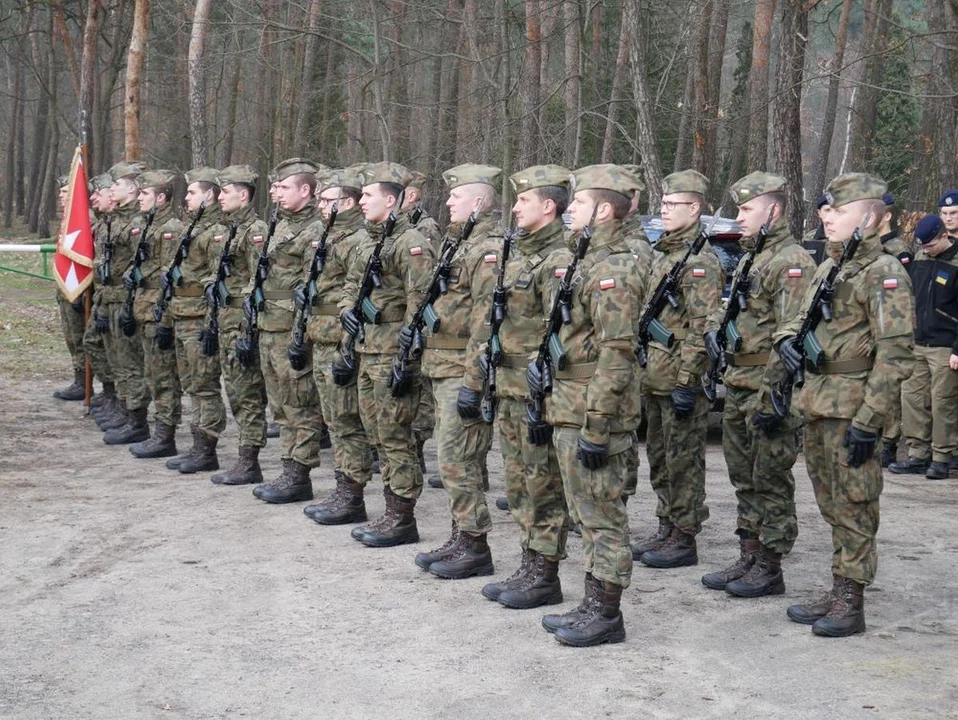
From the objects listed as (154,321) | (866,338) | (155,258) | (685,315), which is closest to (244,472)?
(154,321)

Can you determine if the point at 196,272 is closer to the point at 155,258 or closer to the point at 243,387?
the point at 155,258

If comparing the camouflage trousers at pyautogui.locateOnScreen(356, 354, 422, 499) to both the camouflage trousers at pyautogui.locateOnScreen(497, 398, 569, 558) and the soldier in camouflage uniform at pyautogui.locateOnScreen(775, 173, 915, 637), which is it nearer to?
the camouflage trousers at pyautogui.locateOnScreen(497, 398, 569, 558)

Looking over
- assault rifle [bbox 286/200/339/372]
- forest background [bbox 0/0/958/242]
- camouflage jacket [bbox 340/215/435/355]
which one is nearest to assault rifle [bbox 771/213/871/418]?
camouflage jacket [bbox 340/215/435/355]

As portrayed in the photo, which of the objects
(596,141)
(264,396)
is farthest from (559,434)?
(596,141)

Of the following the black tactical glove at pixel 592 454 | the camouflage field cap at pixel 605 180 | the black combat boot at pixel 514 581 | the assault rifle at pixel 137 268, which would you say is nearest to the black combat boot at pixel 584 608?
the black combat boot at pixel 514 581

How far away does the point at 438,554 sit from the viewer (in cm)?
705

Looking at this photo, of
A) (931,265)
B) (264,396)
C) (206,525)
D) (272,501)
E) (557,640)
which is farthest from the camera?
(931,265)

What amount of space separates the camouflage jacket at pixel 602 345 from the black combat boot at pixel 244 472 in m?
→ 4.03

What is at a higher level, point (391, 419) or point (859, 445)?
point (859, 445)

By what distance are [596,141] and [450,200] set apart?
Result: 22.0 meters

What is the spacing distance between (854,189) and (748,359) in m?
1.19

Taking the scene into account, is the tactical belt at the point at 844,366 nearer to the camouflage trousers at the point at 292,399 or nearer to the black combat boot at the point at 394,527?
the black combat boot at the point at 394,527

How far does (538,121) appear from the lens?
1980 cm

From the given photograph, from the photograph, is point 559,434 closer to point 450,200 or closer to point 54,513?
point 450,200
